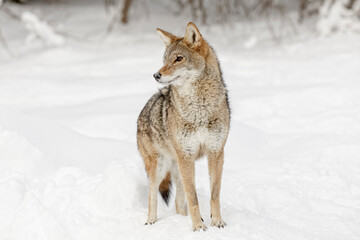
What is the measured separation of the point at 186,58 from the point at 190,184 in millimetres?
1194

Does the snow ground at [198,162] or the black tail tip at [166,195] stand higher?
the black tail tip at [166,195]

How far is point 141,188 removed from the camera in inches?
237

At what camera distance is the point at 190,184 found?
16.4 feet

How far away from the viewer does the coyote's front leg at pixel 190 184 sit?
4.89m

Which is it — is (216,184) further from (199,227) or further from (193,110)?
(193,110)

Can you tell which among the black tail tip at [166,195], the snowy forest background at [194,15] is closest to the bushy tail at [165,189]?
the black tail tip at [166,195]

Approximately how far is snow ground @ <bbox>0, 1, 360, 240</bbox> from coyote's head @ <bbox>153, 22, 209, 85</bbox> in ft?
4.79

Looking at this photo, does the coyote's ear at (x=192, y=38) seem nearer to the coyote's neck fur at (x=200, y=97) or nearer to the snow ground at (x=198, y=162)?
the coyote's neck fur at (x=200, y=97)

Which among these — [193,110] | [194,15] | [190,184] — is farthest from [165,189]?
[194,15]

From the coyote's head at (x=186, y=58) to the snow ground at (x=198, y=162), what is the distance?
1460mm

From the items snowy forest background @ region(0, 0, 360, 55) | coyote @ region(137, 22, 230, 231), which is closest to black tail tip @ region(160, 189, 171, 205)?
coyote @ region(137, 22, 230, 231)

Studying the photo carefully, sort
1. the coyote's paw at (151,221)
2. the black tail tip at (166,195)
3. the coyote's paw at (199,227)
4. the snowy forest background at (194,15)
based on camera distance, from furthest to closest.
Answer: the snowy forest background at (194,15), the black tail tip at (166,195), the coyote's paw at (151,221), the coyote's paw at (199,227)

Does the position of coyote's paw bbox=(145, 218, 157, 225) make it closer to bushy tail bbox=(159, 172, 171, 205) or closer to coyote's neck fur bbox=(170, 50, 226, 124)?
bushy tail bbox=(159, 172, 171, 205)

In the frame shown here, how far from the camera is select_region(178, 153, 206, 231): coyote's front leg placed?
489 centimetres
